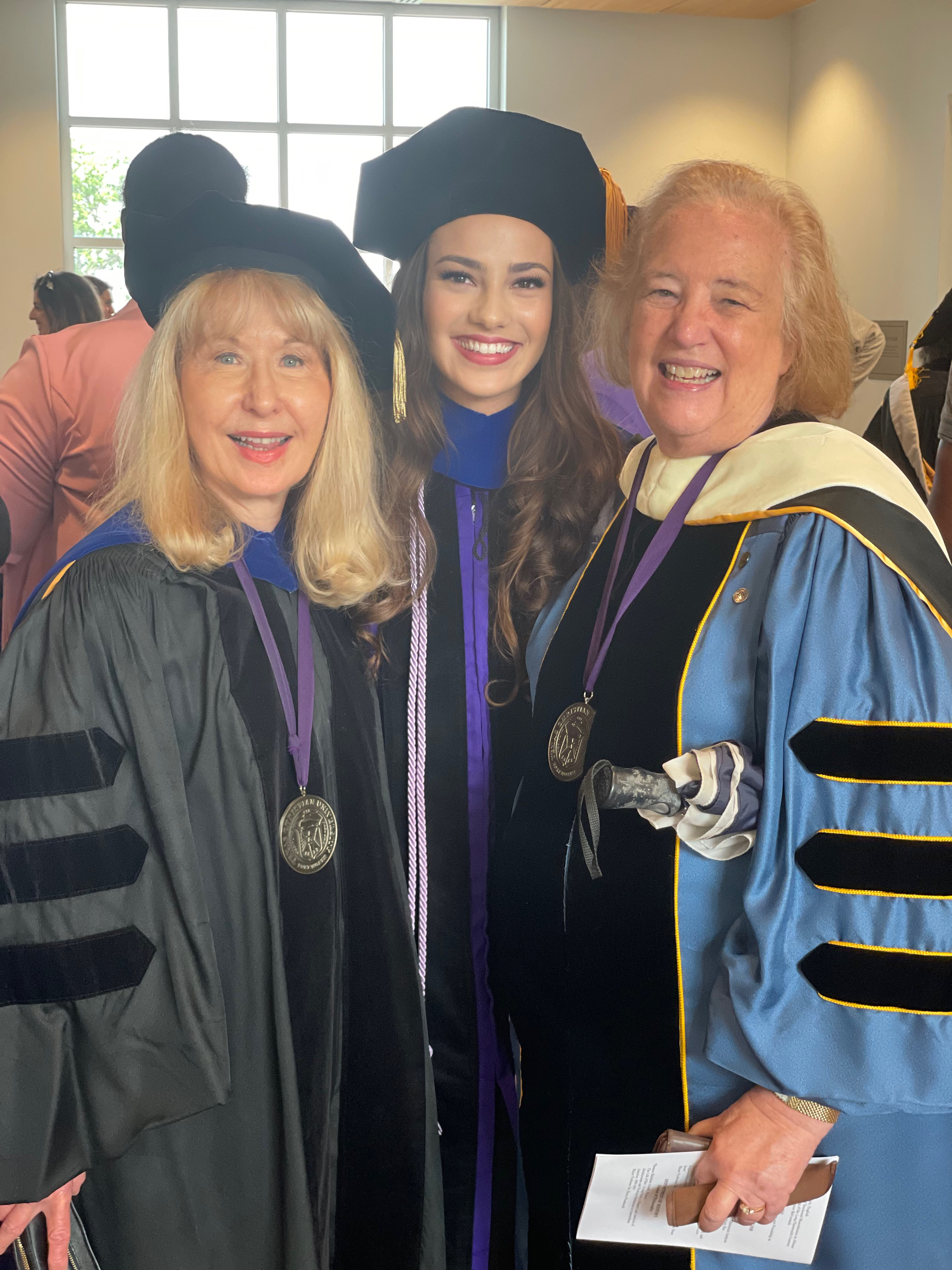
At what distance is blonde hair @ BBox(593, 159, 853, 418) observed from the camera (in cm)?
161

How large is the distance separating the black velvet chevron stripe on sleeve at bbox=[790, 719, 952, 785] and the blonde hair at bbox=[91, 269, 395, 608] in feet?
2.53

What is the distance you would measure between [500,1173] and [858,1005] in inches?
40.0

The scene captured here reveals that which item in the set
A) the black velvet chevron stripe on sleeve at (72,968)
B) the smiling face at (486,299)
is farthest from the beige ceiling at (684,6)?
the black velvet chevron stripe on sleeve at (72,968)

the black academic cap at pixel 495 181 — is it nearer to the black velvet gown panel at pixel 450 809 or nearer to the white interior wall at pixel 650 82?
the black velvet gown panel at pixel 450 809

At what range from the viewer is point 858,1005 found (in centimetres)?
131

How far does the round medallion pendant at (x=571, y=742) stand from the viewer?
1.66 meters

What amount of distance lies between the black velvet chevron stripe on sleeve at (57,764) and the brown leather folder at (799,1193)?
3.11 feet

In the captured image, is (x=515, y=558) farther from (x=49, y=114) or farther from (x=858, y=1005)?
(x=49, y=114)

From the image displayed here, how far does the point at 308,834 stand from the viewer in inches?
63.2

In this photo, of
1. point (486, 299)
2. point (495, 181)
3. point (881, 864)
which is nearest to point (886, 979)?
point (881, 864)

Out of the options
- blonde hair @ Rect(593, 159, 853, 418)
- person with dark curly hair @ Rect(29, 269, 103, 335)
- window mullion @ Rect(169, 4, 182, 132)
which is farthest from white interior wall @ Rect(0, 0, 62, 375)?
blonde hair @ Rect(593, 159, 853, 418)

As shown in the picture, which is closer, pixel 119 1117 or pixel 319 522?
pixel 119 1117

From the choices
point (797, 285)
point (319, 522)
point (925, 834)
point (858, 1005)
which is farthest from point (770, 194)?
point (858, 1005)

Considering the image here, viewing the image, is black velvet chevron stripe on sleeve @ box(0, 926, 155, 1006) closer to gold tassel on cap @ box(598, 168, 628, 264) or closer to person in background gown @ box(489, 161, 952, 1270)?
person in background gown @ box(489, 161, 952, 1270)
